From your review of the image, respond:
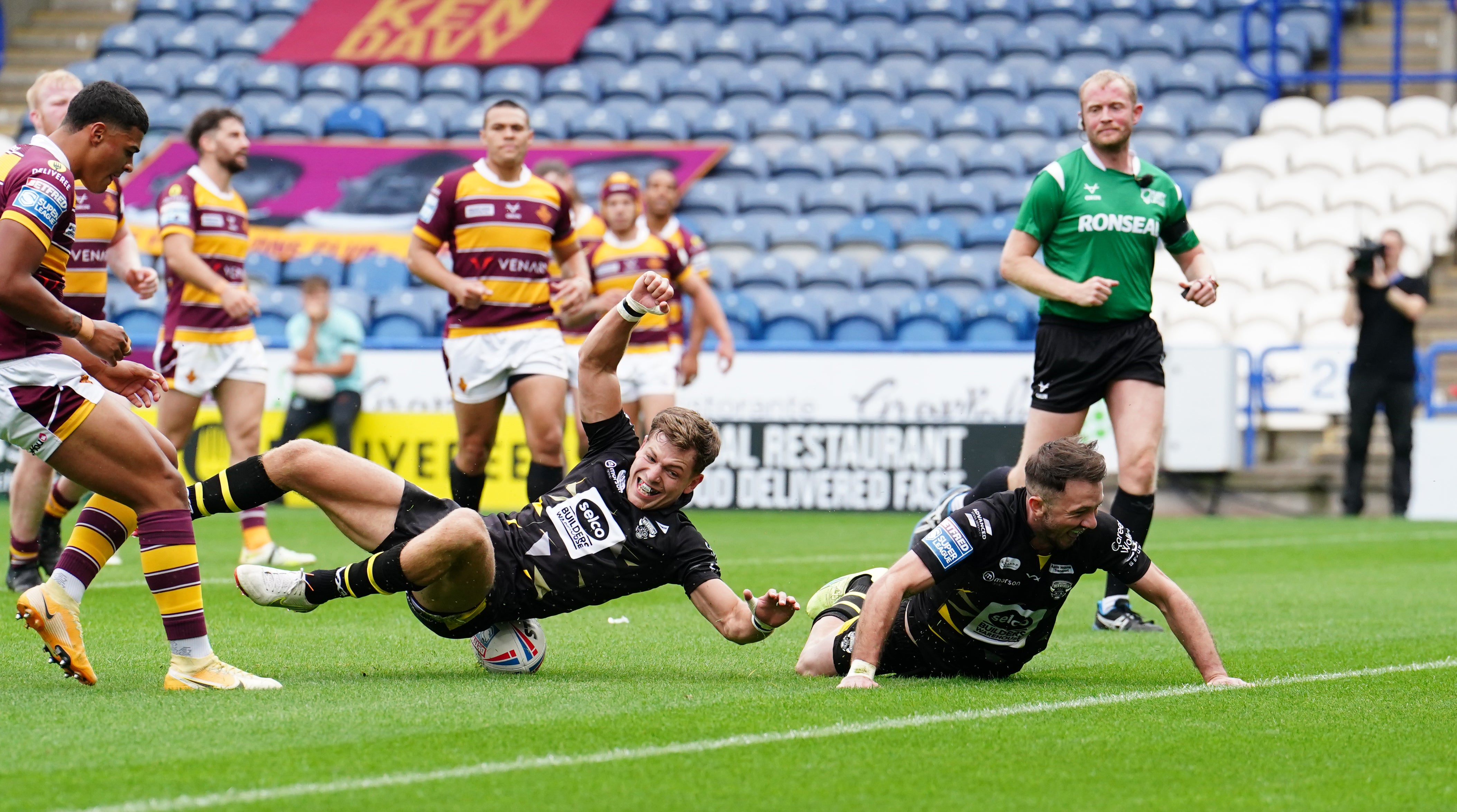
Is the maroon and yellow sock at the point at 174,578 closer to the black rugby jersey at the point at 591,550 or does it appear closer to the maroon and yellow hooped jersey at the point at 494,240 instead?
the black rugby jersey at the point at 591,550

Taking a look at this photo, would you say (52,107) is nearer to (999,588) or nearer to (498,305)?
(498,305)

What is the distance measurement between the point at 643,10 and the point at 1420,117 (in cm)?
964

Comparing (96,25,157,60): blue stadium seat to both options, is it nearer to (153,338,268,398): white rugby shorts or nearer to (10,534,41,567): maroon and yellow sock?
(153,338,268,398): white rugby shorts

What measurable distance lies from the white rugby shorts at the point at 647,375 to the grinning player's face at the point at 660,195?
978 mm

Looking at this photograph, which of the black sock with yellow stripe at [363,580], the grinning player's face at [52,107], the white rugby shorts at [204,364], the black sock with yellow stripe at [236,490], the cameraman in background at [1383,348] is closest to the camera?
the black sock with yellow stripe at [363,580]

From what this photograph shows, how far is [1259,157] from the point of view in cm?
1888

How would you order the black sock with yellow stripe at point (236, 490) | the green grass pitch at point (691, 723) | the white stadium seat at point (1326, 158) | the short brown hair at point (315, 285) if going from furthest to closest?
the white stadium seat at point (1326, 158)
the short brown hair at point (315, 285)
the black sock with yellow stripe at point (236, 490)
the green grass pitch at point (691, 723)

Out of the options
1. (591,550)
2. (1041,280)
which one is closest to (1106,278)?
(1041,280)

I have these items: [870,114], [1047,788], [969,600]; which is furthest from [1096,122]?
[870,114]

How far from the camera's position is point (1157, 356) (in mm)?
7508

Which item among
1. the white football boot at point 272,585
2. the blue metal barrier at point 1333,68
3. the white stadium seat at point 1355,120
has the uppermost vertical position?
the blue metal barrier at point 1333,68

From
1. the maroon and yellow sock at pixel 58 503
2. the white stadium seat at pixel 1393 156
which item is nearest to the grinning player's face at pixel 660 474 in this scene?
the maroon and yellow sock at pixel 58 503

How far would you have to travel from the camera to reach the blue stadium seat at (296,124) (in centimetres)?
2094

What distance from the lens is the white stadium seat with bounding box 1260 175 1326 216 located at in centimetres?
1834
